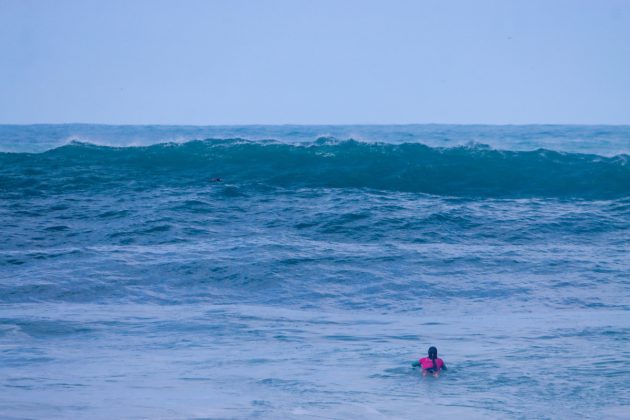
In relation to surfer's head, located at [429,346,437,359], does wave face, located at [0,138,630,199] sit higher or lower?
higher

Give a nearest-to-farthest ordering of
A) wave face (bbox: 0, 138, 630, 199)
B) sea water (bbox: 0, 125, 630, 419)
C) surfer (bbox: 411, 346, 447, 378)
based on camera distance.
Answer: sea water (bbox: 0, 125, 630, 419) → surfer (bbox: 411, 346, 447, 378) → wave face (bbox: 0, 138, 630, 199)

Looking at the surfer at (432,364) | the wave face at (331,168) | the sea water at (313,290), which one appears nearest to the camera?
the sea water at (313,290)

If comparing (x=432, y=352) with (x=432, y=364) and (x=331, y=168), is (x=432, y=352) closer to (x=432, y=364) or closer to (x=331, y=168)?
(x=432, y=364)

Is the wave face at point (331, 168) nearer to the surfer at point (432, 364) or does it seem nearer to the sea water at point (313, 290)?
the sea water at point (313, 290)

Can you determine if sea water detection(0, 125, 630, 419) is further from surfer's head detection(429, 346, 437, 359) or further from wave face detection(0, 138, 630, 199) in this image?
surfer's head detection(429, 346, 437, 359)

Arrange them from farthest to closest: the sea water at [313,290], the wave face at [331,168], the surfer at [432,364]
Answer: the wave face at [331,168] → the surfer at [432,364] → the sea water at [313,290]

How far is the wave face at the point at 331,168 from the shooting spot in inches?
859

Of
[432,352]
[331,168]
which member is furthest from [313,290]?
[331,168]

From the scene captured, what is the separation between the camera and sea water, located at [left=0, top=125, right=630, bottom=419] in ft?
23.4

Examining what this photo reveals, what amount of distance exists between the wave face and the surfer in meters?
13.8

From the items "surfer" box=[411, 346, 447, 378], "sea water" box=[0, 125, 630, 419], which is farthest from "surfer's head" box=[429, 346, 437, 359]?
"sea water" box=[0, 125, 630, 419]

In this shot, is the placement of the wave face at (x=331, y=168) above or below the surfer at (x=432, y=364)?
above

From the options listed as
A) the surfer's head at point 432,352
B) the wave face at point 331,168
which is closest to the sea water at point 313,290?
the wave face at point 331,168

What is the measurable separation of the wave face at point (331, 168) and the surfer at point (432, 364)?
1379cm
